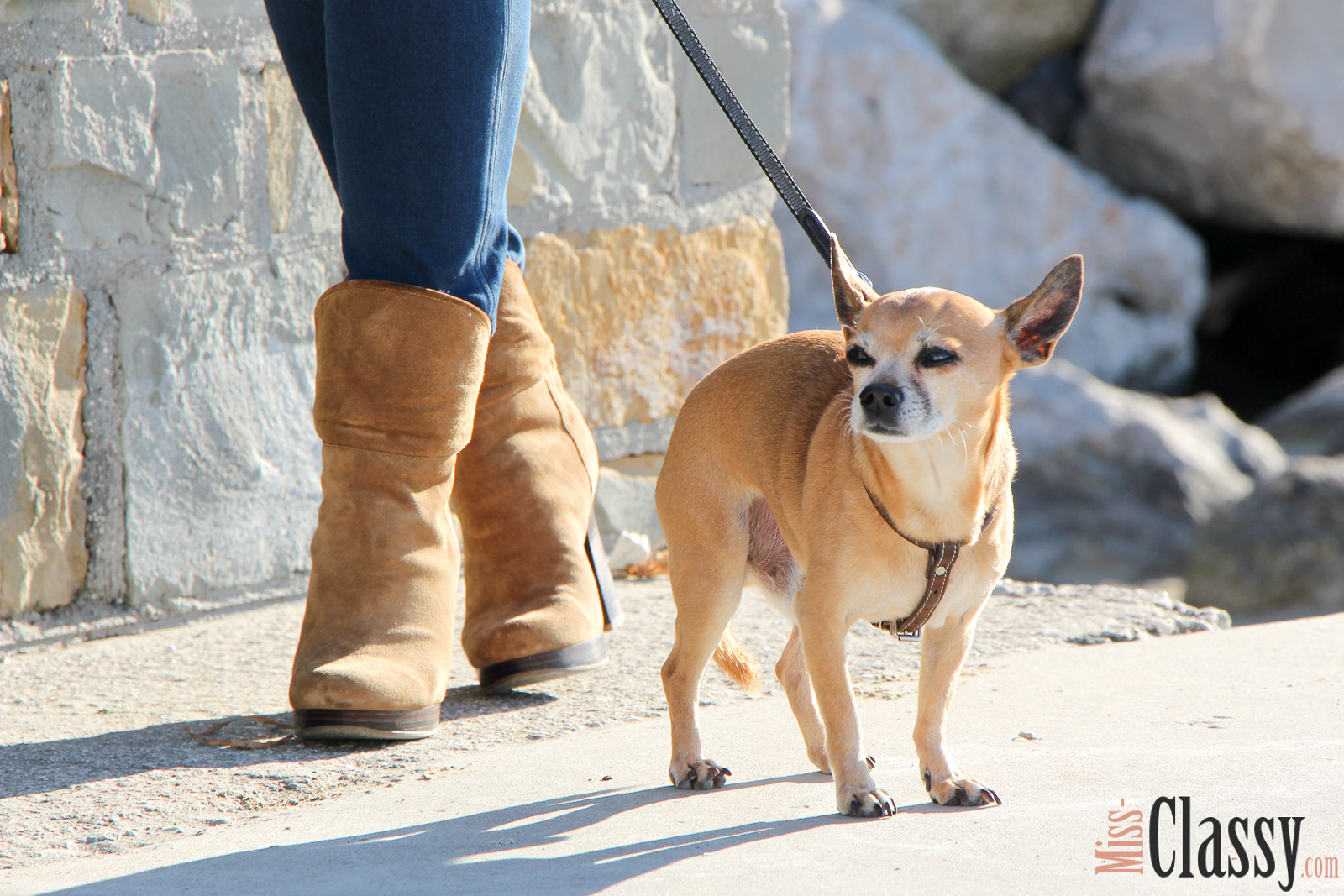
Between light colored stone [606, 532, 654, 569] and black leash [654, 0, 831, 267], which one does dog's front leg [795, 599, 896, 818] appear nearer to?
black leash [654, 0, 831, 267]

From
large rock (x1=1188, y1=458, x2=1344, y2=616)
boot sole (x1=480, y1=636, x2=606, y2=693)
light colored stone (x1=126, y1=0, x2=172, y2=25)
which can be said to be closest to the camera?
boot sole (x1=480, y1=636, x2=606, y2=693)

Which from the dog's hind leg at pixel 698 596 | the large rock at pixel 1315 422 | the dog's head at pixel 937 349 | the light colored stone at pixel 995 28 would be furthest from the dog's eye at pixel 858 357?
the light colored stone at pixel 995 28

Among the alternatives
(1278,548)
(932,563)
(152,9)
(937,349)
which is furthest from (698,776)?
(1278,548)

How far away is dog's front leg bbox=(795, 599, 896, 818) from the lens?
175 centimetres

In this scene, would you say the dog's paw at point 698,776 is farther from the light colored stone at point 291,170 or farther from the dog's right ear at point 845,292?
the light colored stone at point 291,170

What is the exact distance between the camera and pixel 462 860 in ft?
5.32

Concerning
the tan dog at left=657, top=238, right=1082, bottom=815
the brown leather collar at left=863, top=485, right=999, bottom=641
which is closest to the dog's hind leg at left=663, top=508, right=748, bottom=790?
the tan dog at left=657, top=238, right=1082, bottom=815

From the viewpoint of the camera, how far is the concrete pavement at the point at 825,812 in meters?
1.54

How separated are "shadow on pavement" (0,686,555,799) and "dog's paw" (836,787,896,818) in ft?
2.42

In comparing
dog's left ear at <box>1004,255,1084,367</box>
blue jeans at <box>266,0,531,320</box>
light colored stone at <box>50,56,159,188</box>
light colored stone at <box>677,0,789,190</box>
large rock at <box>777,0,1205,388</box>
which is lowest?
dog's left ear at <box>1004,255,1084,367</box>

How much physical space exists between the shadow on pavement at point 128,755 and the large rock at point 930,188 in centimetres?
438

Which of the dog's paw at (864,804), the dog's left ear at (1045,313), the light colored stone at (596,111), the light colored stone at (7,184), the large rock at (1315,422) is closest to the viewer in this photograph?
the dog's paw at (864,804)

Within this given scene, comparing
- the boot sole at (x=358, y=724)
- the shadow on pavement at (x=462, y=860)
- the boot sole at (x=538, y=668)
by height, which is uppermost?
the boot sole at (x=538, y=668)

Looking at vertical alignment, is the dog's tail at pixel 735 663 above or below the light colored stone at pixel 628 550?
below
